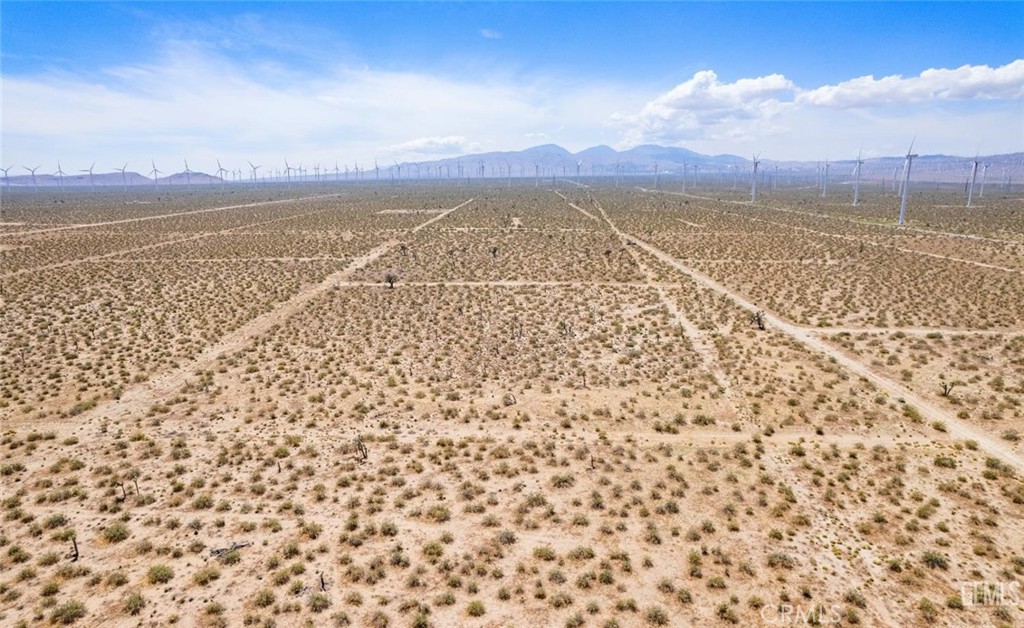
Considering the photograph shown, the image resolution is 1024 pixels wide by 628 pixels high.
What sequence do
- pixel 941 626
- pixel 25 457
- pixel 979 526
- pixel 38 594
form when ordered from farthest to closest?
pixel 25 457
pixel 979 526
pixel 38 594
pixel 941 626

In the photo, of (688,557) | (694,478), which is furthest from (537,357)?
(688,557)

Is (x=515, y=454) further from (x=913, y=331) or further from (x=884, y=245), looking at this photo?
(x=884, y=245)

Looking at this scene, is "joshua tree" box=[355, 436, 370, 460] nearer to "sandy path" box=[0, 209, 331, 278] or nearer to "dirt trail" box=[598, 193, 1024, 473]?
"dirt trail" box=[598, 193, 1024, 473]

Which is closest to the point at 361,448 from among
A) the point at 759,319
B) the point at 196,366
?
the point at 196,366

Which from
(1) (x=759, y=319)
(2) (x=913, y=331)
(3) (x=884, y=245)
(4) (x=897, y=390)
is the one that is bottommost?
(4) (x=897, y=390)

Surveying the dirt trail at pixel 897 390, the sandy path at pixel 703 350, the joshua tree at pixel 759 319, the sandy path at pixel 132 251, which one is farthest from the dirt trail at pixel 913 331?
the sandy path at pixel 132 251

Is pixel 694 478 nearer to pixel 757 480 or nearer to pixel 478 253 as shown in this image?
pixel 757 480

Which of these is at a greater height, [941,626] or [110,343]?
[110,343]
